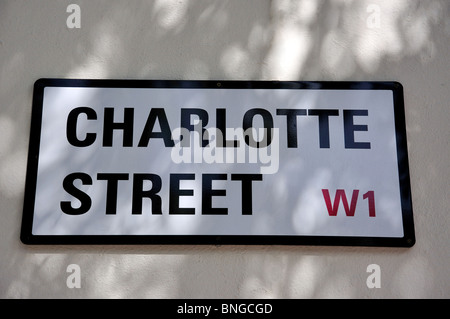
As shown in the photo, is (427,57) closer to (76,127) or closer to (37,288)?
(76,127)

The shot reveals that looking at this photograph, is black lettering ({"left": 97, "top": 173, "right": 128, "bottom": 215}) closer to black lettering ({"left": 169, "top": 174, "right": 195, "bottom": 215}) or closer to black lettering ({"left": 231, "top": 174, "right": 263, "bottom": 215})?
black lettering ({"left": 169, "top": 174, "right": 195, "bottom": 215})

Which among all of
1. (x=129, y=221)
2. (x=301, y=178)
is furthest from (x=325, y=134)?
(x=129, y=221)

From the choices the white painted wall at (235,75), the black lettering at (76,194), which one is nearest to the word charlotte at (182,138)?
the black lettering at (76,194)

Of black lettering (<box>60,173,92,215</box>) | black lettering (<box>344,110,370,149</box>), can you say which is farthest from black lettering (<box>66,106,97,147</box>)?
black lettering (<box>344,110,370,149</box>)

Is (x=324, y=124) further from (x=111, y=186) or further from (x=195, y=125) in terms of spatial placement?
(x=111, y=186)

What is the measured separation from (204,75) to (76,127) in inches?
20.8

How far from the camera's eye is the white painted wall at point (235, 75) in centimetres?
171

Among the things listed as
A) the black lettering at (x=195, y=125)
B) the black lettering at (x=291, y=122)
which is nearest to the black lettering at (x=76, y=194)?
the black lettering at (x=195, y=125)

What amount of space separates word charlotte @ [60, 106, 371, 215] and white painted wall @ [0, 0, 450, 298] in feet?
0.52

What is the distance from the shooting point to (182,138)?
1.78m

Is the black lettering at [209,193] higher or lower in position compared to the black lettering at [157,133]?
lower

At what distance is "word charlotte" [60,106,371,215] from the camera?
172 cm

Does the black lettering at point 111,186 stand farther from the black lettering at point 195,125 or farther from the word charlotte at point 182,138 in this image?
the black lettering at point 195,125

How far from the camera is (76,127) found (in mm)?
1792
